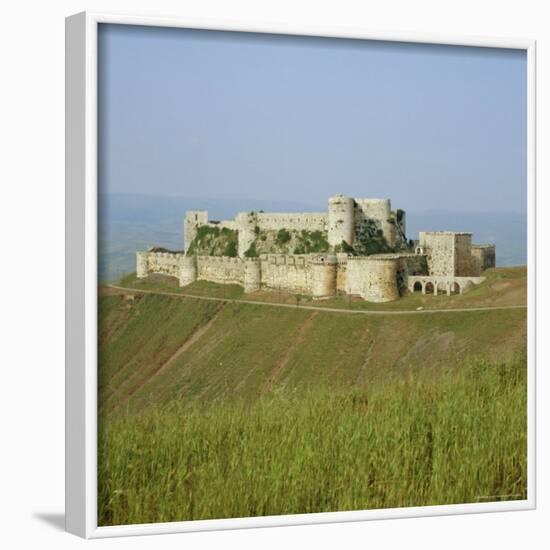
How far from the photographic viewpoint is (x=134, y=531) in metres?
9.70

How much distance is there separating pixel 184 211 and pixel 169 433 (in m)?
1.41

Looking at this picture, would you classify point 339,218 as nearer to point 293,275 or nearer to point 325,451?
point 293,275

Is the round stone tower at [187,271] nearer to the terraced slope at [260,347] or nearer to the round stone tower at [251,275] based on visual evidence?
the terraced slope at [260,347]

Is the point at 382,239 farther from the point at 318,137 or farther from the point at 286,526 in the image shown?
the point at 286,526

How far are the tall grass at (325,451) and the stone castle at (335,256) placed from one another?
Answer: 26.9 inches

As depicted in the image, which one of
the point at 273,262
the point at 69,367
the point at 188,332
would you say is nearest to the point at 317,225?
the point at 273,262

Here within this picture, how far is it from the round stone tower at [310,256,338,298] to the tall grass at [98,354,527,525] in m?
0.66

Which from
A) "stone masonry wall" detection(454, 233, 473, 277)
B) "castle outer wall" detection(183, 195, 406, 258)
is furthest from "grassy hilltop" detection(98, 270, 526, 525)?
"castle outer wall" detection(183, 195, 406, 258)

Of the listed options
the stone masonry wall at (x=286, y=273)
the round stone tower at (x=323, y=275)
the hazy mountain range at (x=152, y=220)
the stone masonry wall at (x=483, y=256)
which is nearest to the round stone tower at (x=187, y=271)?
the hazy mountain range at (x=152, y=220)

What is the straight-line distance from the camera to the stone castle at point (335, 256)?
995cm

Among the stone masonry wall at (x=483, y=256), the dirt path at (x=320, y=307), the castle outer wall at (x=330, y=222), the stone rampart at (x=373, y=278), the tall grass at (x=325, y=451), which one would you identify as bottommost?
the tall grass at (x=325, y=451)

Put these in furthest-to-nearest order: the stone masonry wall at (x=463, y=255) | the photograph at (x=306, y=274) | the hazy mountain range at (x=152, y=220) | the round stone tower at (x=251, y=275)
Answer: the stone masonry wall at (x=463, y=255)
the round stone tower at (x=251, y=275)
the photograph at (x=306, y=274)
the hazy mountain range at (x=152, y=220)

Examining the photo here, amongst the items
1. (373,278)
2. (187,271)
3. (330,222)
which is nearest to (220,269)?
(187,271)

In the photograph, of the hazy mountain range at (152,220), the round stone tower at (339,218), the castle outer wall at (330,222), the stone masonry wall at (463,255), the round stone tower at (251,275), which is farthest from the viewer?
the stone masonry wall at (463,255)
